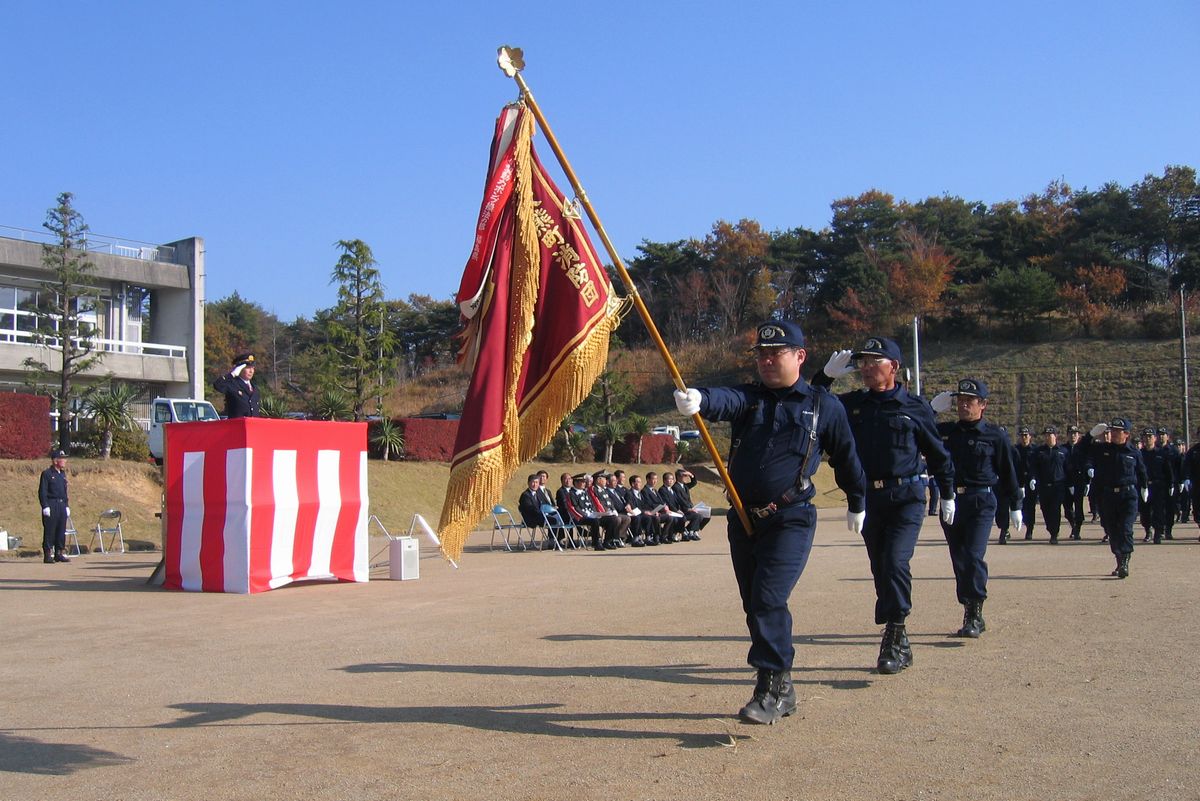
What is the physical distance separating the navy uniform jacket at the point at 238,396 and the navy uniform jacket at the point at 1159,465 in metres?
15.5

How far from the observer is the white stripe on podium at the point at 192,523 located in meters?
12.6

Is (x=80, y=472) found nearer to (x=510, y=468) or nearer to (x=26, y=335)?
(x=26, y=335)

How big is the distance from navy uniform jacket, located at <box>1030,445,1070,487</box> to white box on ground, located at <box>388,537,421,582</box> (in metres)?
12.4

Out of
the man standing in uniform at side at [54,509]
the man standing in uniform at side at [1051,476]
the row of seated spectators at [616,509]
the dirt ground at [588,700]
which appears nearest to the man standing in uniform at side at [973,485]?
the dirt ground at [588,700]

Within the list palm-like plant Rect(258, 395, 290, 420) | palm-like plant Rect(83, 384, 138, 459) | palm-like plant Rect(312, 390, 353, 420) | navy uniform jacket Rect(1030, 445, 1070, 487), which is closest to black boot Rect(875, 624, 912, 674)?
navy uniform jacket Rect(1030, 445, 1070, 487)

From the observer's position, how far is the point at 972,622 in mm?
7938

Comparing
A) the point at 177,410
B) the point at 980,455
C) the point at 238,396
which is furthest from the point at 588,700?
the point at 177,410

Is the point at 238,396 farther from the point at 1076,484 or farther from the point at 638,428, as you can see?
the point at 638,428

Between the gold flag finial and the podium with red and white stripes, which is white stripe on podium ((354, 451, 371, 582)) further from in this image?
the gold flag finial

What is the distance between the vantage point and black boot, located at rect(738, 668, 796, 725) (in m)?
5.29

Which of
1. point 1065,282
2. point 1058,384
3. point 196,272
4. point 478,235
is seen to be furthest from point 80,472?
point 1065,282

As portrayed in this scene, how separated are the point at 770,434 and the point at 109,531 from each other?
18266 millimetres

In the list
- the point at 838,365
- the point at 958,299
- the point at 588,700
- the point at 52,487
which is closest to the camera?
the point at 588,700

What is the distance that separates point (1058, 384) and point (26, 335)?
46.6 metres
